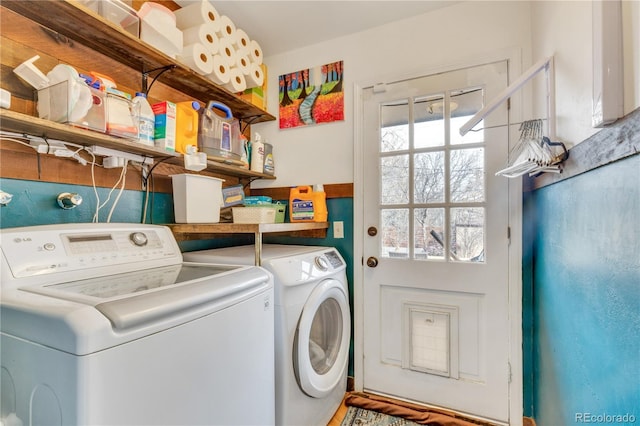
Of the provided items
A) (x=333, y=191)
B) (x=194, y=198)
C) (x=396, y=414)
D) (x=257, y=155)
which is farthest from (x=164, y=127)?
(x=396, y=414)

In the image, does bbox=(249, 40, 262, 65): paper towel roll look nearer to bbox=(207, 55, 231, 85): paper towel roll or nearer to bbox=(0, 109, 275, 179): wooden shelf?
bbox=(207, 55, 231, 85): paper towel roll

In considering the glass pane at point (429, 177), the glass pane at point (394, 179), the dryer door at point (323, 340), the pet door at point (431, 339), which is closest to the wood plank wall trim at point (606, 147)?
the glass pane at point (429, 177)

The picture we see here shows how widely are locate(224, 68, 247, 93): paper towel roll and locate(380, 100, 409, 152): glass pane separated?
0.89m

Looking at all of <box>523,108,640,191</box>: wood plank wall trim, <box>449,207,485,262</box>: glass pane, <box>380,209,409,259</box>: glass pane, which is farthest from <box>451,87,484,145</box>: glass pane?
<box>523,108,640,191</box>: wood plank wall trim

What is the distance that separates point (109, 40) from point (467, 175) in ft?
6.14

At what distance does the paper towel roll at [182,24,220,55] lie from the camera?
5.06ft

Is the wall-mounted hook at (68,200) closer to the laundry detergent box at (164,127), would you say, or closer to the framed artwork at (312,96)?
the laundry detergent box at (164,127)

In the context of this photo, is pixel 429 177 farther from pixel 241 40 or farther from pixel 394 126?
pixel 241 40

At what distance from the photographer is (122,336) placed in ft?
2.07

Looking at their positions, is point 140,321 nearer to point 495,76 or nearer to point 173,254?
point 173,254

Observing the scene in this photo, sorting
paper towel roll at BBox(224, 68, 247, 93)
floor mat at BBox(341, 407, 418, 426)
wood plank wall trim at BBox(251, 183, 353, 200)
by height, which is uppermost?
paper towel roll at BBox(224, 68, 247, 93)

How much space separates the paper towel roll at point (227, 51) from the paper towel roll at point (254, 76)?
0.14 meters

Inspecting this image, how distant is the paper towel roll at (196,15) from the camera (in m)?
1.54

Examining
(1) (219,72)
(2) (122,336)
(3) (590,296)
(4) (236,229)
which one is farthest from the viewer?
(1) (219,72)
